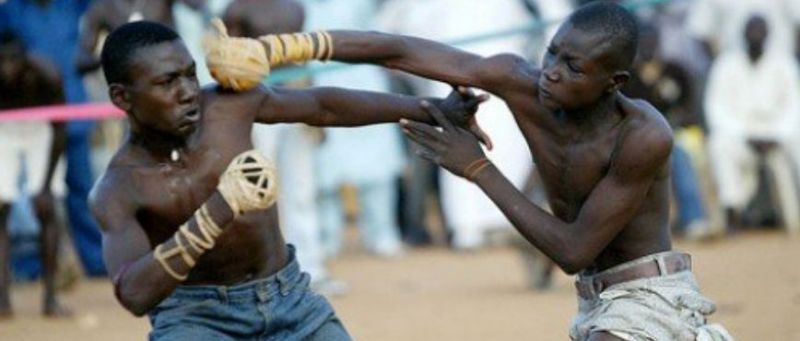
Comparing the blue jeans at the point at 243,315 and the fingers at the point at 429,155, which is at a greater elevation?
the fingers at the point at 429,155

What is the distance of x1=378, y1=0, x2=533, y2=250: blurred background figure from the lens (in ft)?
48.4

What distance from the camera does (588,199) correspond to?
21.6ft

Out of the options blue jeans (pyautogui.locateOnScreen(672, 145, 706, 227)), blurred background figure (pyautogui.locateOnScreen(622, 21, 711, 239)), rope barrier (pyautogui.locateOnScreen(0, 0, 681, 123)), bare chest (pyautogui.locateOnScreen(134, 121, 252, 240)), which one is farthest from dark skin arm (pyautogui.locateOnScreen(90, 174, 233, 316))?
blue jeans (pyautogui.locateOnScreen(672, 145, 706, 227))

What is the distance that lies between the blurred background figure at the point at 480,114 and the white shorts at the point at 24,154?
3.75 meters

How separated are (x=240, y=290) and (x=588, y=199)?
3.94 ft

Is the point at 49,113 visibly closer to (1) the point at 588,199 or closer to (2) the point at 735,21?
(1) the point at 588,199

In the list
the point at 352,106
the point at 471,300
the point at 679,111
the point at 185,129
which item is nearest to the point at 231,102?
the point at 185,129

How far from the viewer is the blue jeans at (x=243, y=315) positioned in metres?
6.40

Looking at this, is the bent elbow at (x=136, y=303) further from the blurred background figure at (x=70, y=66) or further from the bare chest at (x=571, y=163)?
the blurred background figure at (x=70, y=66)

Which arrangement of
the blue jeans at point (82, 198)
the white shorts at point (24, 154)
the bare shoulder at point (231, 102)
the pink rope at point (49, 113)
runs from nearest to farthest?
the bare shoulder at point (231, 102), the pink rope at point (49, 113), the white shorts at point (24, 154), the blue jeans at point (82, 198)

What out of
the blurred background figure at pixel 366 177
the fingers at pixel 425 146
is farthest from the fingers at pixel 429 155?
the blurred background figure at pixel 366 177

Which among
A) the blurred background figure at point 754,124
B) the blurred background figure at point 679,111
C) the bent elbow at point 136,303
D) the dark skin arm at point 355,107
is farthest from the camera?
the blurred background figure at point 754,124

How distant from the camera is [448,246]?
1544 centimetres

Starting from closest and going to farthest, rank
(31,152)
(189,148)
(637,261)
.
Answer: (189,148) → (637,261) → (31,152)
